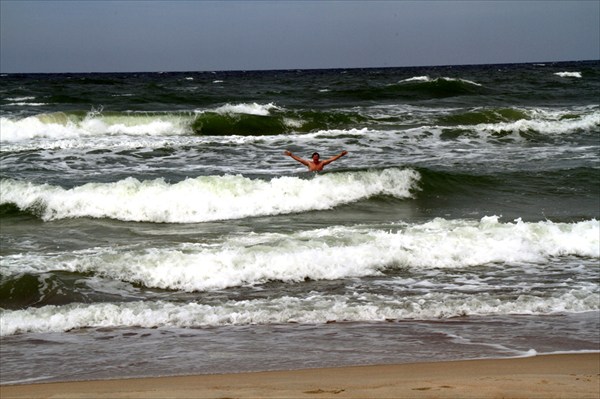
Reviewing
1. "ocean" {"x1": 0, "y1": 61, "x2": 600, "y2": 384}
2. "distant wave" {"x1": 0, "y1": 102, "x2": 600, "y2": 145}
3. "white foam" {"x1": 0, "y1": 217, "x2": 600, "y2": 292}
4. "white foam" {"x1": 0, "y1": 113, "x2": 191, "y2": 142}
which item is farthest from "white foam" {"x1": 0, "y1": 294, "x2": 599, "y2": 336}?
"white foam" {"x1": 0, "y1": 113, "x2": 191, "y2": 142}

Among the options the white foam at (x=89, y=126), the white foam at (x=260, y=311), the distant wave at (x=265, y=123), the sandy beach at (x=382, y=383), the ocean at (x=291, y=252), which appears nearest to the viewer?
the sandy beach at (x=382, y=383)

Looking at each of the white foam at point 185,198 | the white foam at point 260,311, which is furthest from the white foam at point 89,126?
the white foam at point 260,311

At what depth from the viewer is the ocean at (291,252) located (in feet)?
23.7

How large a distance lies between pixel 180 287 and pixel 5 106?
2635cm

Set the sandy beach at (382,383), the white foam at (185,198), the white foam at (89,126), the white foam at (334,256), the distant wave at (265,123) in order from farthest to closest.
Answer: the distant wave at (265,123) → the white foam at (89,126) → the white foam at (185,198) → the white foam at (334,256) → the sandy beach at (382,383)

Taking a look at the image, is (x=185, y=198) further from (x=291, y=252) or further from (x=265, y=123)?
(x=265, y=123)

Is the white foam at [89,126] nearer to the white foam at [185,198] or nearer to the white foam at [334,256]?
the white foam at [185,198]

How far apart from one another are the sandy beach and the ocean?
0.31 meters

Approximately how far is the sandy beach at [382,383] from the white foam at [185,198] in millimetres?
8110

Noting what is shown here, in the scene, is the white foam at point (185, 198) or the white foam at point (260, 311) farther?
the white foam at point (185, 198)

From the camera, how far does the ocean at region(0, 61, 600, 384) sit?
7.21m

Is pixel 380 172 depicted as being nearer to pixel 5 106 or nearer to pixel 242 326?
pixel 242 326

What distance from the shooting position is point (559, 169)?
18.0 m

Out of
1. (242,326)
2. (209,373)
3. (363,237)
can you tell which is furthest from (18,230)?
(209,373)
